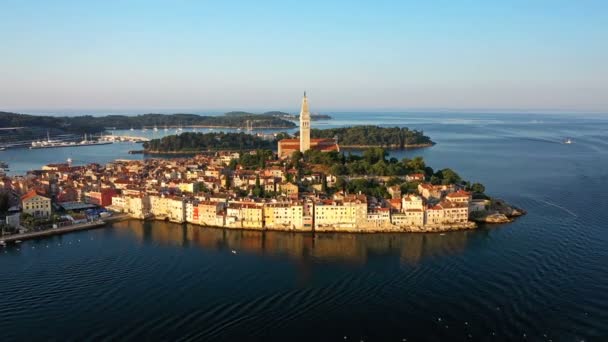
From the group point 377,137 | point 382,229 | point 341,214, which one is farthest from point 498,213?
point 377,137

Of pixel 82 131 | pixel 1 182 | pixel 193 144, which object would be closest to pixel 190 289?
pixel 1 182

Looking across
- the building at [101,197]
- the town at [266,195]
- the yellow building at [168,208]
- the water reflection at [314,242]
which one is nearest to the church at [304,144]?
the town at [266,195]

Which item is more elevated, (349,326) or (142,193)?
(142,193)

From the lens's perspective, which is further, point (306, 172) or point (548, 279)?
point (306, 172)

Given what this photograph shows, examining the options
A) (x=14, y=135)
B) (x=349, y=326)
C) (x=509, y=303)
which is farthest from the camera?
(x=14, y=135)

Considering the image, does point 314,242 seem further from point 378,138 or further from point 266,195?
point 378,138

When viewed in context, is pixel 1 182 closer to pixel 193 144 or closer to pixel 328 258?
pixel 328 258

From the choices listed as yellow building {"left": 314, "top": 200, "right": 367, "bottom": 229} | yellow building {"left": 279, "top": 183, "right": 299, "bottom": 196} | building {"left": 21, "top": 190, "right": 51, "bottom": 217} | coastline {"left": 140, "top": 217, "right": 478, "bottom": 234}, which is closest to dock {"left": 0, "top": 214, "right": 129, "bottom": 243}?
building {"left": 21, "top": 190, "right": 51, "bottom": 217}
